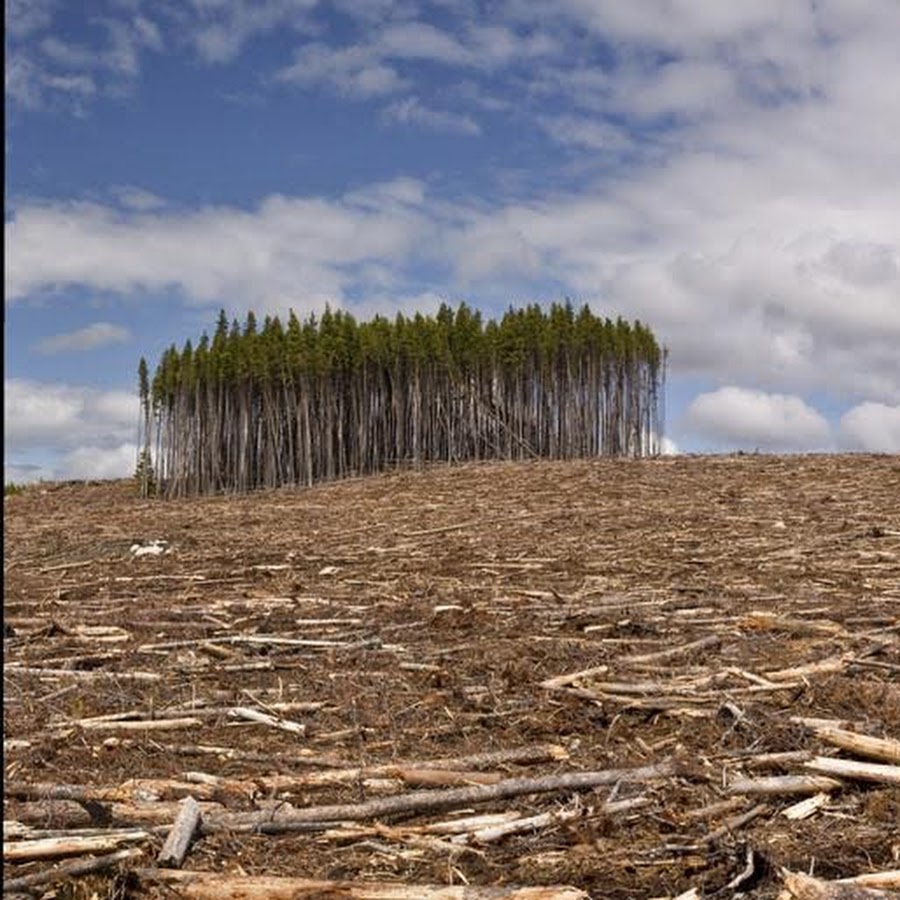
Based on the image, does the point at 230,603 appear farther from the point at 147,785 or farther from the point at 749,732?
the point at 749,732

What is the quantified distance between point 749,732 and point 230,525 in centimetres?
1244

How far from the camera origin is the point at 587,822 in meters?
4.39

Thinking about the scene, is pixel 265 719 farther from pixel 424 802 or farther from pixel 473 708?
Answer: pixel 424 802

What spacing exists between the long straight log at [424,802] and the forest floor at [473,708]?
0.01m

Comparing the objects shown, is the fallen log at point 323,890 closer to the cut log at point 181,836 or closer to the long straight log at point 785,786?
the cut log at point 181,836

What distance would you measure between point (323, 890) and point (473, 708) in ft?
8.23

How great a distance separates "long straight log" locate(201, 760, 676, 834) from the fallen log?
50 centimetres

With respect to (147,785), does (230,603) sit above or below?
above

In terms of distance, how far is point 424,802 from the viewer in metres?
4.59

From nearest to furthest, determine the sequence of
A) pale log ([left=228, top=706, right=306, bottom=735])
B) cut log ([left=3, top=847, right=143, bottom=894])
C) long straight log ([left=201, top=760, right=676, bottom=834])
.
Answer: cut log ([left=3, top=847, right=143, bottom=894])
long straight log ([left=201, top=760, right=676, bottom=834])
pale log ([left=228, top=706, right=306, bottom=735])

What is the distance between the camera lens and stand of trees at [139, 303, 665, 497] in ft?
91.2

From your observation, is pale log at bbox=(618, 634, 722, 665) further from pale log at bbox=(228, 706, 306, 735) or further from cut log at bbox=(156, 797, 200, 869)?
cut log at bbox=(156, 797, 200, 869)

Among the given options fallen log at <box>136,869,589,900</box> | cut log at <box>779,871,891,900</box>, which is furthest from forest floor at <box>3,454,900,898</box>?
cut log at <box>779,871,891,900</box>

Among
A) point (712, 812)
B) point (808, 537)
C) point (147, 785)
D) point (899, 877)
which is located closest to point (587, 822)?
point (712, 812)
